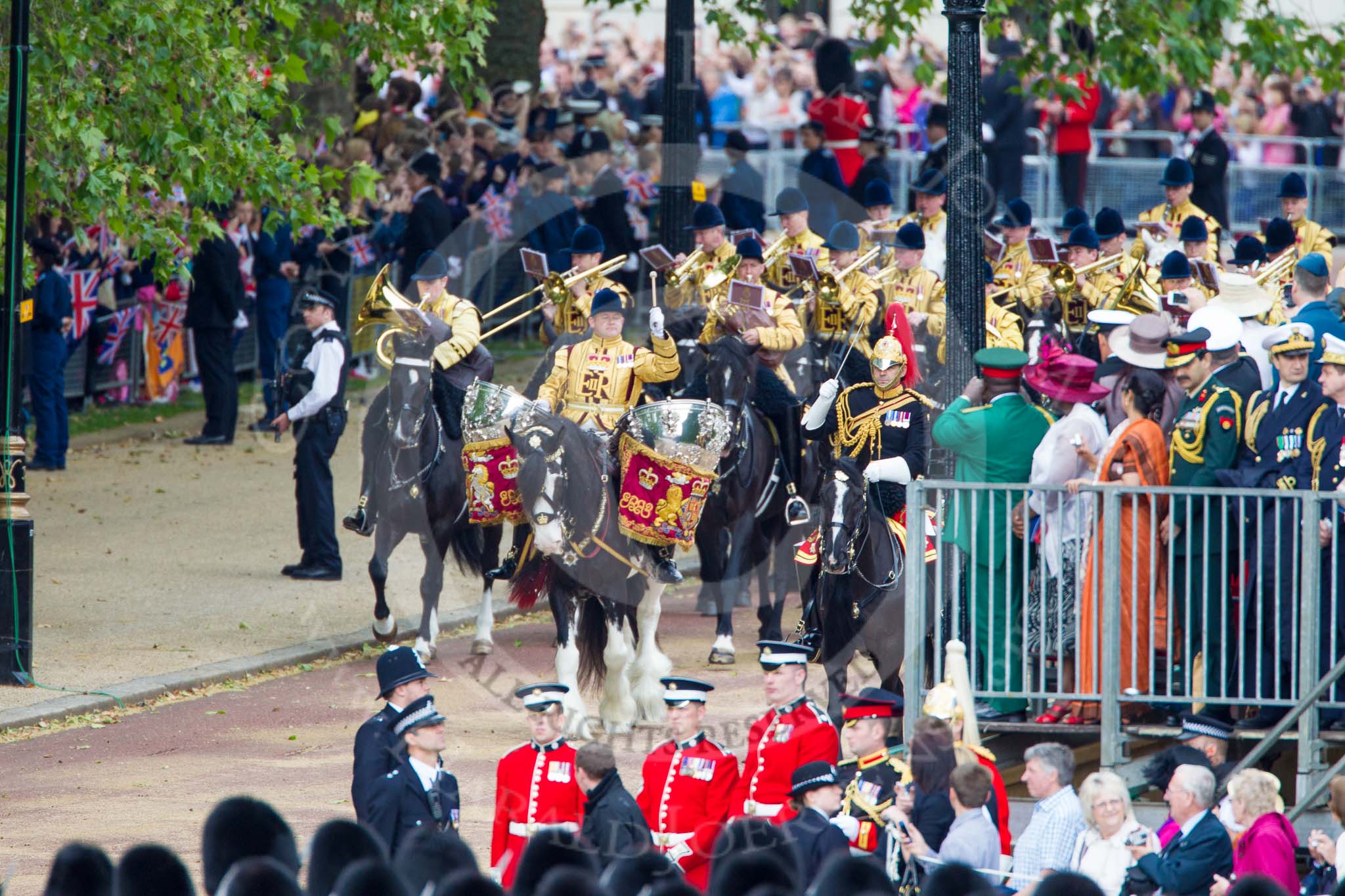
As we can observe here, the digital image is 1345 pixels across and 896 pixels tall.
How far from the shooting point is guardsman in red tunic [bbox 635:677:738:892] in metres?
9.25

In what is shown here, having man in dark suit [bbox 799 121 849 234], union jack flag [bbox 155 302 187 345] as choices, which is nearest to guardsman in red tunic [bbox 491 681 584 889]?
man in dark suit [bbox 799 121 849 234]

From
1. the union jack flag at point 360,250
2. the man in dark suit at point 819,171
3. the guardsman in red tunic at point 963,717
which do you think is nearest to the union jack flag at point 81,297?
the union jack flag at point 360,250

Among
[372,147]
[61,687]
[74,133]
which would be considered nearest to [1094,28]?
[372,147]

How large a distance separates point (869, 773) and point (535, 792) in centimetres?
139

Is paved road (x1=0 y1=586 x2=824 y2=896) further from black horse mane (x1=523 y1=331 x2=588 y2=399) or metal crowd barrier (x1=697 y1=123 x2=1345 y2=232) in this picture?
metal crowd barrier (x1=697 y1=123 x2=1345 y2=232)

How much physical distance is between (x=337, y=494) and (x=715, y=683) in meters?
6.44

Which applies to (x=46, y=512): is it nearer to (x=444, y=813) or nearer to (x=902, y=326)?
(x=902, y=326)

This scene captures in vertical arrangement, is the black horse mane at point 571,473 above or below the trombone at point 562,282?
below

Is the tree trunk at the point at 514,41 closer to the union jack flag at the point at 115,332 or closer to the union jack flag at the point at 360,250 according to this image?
the union jack flag at the point at 360,250

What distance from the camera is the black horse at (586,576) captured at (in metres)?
12.4

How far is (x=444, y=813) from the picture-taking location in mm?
8805

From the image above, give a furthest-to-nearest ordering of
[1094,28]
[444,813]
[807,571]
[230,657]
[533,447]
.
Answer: [1094,28], [230,657], [807,571], [533,447], [444,813]

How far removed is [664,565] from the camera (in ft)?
43.2

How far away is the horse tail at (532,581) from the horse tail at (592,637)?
0.87ft
